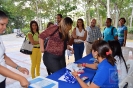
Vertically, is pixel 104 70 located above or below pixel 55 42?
below

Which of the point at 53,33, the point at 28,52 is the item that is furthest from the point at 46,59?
the point at 28,52

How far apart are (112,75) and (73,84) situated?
391 mm

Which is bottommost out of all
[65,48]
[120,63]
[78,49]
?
[78,49]

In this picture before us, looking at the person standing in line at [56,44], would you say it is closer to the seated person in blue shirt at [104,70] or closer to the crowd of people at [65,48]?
the crowd of people at [65,48]

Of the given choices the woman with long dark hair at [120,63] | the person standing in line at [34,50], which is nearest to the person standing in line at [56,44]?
the woman with long dark hair at [120,63]

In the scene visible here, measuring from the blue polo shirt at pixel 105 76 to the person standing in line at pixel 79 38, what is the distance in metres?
2.13

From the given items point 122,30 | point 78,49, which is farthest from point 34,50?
point 122,30

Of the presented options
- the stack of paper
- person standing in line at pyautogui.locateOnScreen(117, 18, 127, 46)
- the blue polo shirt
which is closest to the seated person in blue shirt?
the blue polo shirt

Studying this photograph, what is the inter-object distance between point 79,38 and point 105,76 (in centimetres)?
223

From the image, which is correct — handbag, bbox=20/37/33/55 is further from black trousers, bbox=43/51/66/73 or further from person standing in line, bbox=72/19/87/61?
black trousers, bbox=43/51/66/73

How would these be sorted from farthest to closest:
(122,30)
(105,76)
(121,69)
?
(122,30) → (121,69) → (105,76)

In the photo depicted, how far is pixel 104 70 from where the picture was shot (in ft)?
4.04

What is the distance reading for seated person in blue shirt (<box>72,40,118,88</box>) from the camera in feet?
4.00

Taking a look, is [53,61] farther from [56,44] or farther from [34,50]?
[34,50]
